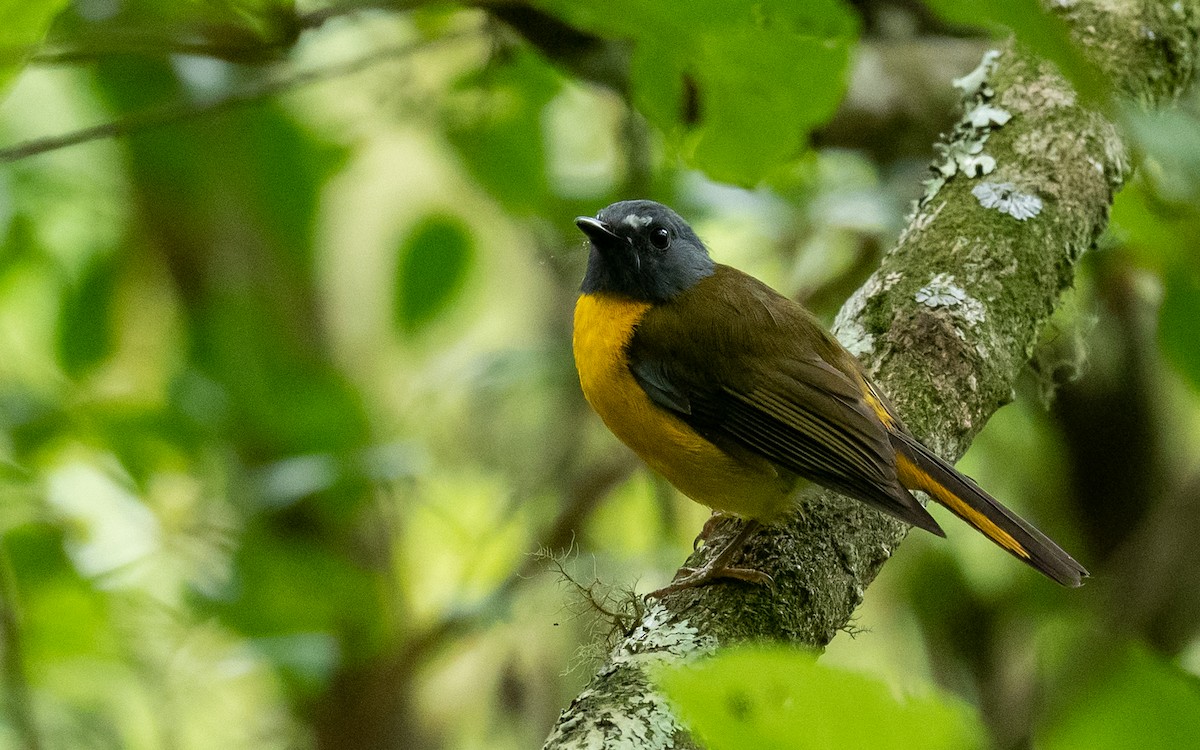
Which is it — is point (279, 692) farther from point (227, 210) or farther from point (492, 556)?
point (227, 210)

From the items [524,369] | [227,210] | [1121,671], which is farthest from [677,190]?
[1121,671]

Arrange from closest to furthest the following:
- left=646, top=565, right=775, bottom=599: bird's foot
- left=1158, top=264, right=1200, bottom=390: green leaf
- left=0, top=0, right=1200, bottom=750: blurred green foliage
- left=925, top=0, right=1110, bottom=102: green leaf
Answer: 1. left=925, top=0, right=1110, bottom=102: green leaf
2. left=1158, top=264, right=1200, bottom=390: green leaf
3. left=646, top=565, right=775, bottom=599: bird's foot
4. left=0, top=0, right=1200, bottom=750: blurred green foliage

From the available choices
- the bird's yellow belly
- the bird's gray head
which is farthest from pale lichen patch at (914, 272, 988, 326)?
the bird's gray head

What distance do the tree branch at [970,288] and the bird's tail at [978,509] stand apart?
0.44 ft

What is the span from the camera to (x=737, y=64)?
1.61 m

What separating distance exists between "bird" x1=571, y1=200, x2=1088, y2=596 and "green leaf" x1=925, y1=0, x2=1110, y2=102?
1612 millimetres

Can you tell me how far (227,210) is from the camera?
5289 millimetres

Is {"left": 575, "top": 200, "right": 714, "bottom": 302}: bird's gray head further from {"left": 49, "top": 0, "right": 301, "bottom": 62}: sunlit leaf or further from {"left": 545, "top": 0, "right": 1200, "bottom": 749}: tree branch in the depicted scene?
{"left": 49, "top": 0, "right": 301, "bottom": 62}: sunlit leaf

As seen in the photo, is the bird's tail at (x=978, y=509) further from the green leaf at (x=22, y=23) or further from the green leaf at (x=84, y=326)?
the green leaf at (x=84, y=326)

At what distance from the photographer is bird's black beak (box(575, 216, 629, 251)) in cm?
311

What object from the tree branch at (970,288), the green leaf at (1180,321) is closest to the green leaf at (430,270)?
the tree branch at (970,288)

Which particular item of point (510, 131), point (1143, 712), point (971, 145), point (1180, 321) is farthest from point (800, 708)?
point (510, 131)

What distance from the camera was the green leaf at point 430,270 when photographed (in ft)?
11.7

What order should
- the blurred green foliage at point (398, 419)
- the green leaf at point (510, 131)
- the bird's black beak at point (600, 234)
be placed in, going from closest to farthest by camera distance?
the bird's black beak at point (600, 234), the blurred green foliage at point (398, 419), the green leaf at point (510, 131)
